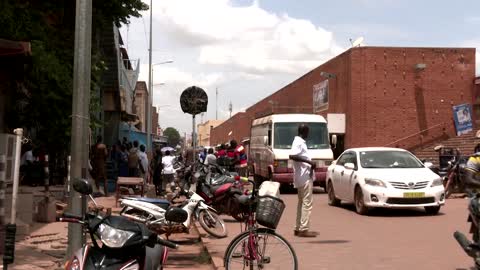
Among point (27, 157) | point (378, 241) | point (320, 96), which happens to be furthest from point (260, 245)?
point (320, 96)

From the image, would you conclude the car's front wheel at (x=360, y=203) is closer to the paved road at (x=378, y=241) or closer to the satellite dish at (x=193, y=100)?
the paved road at (x=378, y=241)

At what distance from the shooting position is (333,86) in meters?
39.5

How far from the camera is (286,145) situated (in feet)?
74.7

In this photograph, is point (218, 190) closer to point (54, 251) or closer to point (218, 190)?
point (218, 190)

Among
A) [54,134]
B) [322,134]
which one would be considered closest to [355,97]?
[322,134]

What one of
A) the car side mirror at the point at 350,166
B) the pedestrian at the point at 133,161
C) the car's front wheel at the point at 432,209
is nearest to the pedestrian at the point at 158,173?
the pedestrian at the point at 133,161

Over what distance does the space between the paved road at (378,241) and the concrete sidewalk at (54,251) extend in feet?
0.85

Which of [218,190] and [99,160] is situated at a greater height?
[99,160]

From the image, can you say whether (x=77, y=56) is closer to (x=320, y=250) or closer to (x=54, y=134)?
(x=320, y=250)

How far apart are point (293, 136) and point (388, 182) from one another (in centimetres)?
956

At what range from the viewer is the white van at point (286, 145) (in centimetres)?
2203

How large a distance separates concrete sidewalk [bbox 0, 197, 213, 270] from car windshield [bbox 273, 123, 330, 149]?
37.0 ft

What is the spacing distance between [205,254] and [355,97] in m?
27.4

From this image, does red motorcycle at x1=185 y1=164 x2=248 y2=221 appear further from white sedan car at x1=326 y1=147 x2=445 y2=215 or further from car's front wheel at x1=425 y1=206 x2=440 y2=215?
car's front wheel at x1=425 y1=206 x2=440 y2=215
